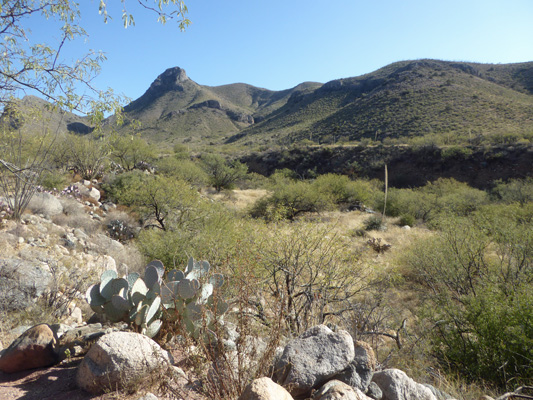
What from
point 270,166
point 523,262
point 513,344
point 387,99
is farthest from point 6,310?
point 387,99

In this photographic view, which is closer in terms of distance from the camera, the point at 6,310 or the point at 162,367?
the point at 162,367

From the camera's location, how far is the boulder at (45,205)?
812 cm

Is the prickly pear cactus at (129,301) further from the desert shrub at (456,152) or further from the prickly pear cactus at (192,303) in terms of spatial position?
the desert shrub at (456,152)

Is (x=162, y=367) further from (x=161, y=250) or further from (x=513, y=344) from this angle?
(x=161, y=250)

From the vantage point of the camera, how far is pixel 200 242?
6.35 m

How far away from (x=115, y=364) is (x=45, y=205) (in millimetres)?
8263

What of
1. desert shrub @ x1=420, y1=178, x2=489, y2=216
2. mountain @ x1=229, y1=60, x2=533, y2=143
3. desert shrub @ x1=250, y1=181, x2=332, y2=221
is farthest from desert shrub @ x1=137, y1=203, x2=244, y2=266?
mountain @ x1=229, y1=60, x2=533, y2=143

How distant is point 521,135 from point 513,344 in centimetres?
2908

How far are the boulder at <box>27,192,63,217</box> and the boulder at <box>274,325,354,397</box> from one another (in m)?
8.65

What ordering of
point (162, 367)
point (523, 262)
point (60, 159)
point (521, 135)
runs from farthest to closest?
point (521, 135), point (60, 159), point (523, 262), point (162, 367)

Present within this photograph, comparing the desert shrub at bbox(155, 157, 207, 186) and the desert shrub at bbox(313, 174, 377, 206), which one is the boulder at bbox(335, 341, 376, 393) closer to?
the desert shrub at bbox(313, 174, 377, 206)

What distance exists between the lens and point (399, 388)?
2.33 m

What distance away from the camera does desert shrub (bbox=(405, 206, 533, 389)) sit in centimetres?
336

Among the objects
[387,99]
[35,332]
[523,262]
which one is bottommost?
[523,262]
